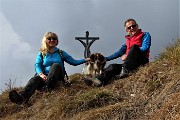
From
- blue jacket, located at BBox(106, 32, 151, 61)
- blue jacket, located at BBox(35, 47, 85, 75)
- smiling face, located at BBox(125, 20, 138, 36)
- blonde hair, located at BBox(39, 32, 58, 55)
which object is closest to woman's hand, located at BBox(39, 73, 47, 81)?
blue jacket, located at BBox(35, 47, 85, 75)

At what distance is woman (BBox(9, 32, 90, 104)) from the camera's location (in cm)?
757

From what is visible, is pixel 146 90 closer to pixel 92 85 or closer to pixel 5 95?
pixel 92 85

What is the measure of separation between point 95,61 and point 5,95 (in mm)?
2100

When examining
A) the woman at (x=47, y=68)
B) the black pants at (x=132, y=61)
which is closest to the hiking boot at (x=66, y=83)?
the woman at (x=47, y=68)

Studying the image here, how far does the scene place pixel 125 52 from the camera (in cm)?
847

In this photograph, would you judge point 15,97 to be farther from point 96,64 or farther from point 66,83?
point 96,64

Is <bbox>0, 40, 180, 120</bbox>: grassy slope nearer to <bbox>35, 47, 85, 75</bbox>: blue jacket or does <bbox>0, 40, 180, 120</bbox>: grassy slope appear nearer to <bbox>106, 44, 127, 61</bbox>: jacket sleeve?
<bbox>35, 47, 85, 75</bbox>: blue jacket

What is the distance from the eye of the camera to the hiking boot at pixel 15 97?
729 centimetres

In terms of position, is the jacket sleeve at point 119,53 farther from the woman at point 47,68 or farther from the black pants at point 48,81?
the black pants at point 48,81

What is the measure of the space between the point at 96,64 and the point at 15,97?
173 centimetres

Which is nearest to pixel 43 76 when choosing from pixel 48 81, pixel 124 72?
pixel 48 81

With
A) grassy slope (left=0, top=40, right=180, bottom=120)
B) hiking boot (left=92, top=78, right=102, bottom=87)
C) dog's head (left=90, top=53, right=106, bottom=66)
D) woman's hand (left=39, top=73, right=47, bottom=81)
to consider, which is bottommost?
grassy slope (left=0, top=40, right=180, bottom=120)

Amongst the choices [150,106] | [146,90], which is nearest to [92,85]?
[146,90]

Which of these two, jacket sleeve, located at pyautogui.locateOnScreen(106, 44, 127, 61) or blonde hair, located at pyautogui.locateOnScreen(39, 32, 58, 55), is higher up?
blonde hair, located at pyautogui.locateOnScreen(39, 32, 58, 55)
